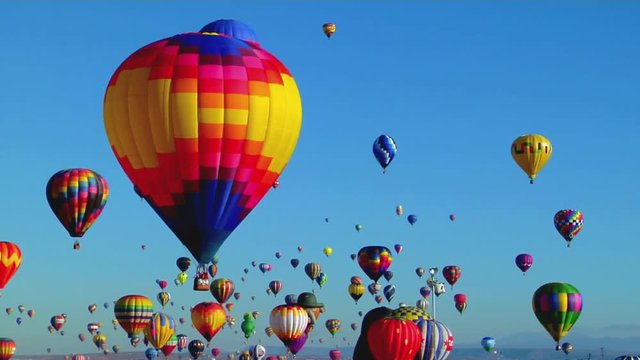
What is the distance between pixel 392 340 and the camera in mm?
52969

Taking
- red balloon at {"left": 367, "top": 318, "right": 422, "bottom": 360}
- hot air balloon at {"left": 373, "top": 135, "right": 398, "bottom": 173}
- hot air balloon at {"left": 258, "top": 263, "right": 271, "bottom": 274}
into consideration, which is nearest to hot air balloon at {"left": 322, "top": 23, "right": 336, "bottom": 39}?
hot air balloon at {"left": 373, "top": 135, "right": 398, "bottom": 173}

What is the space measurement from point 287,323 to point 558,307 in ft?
54.0

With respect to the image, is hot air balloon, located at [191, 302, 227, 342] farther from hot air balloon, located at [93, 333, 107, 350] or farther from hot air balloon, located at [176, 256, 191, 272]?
hot air balloon, located at [93, 333, 107, 350]

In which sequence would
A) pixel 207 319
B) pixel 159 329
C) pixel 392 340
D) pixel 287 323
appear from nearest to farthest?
pixel 392 340
pixel 287 323
pixel 207 319
pixel 159 329

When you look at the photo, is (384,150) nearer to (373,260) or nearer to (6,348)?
(373,260)

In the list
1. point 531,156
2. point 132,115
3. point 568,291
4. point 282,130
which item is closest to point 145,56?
point 132,115

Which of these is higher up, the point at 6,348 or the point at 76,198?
the point at 76,198

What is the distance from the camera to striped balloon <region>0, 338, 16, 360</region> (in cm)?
9169

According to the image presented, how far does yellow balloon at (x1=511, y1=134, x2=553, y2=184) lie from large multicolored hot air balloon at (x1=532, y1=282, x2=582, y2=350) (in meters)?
9.52

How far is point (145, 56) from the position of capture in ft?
132

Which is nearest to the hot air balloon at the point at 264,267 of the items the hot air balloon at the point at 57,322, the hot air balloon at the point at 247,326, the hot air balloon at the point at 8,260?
the hot air balloon at the point at 247,326

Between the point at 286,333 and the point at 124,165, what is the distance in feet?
107

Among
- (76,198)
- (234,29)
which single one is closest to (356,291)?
(76,198)

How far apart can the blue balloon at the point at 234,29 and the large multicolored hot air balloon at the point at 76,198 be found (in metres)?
16.9
